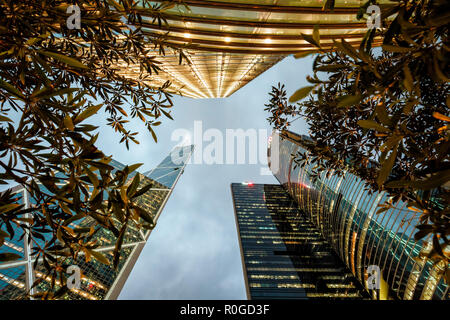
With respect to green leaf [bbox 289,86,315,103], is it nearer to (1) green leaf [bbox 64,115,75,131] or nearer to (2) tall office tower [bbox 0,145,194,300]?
(1) green leaf [bbox 64,115,75,131]

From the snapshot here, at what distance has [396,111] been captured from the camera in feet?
7.25

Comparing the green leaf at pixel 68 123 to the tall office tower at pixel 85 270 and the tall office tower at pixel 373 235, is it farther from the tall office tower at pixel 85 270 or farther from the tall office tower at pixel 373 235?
the tall office tower at pixel 85 270

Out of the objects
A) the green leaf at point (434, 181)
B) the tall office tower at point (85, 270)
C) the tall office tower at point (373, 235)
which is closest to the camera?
the green leaf at point (434, 181)

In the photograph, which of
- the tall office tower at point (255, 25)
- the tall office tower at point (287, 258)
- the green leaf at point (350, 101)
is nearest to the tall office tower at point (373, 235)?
the tall office tower at point (255, 25)

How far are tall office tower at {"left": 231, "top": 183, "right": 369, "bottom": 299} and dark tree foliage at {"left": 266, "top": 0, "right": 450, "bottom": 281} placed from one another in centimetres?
4402

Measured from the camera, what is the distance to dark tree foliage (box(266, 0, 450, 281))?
133cm

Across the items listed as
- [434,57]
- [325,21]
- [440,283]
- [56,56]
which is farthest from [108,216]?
[440,283]

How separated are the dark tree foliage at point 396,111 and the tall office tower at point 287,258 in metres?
44.0

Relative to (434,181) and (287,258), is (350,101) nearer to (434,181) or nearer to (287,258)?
(434,181)

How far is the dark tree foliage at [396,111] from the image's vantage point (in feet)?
4.37

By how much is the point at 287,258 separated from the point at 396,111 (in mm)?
57011

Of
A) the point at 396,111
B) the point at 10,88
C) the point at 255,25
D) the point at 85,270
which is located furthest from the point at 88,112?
the point at 85,270

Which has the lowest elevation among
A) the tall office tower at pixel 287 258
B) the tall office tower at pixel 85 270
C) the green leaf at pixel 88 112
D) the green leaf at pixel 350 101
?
the tall office tower at pixel 287 258
